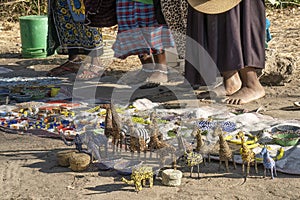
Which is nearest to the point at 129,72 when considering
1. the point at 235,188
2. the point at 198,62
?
the point at 198,62

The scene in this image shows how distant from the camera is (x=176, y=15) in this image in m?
5.28

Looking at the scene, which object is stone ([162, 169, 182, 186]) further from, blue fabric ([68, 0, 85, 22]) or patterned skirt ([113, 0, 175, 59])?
blue fabric ([68, 0, 85, 22])

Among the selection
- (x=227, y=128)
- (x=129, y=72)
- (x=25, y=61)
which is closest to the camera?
(x=227, y=128)

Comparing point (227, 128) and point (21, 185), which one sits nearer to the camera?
point (21, 185)

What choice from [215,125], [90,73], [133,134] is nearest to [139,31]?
[90,73]

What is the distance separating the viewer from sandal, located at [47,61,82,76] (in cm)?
633

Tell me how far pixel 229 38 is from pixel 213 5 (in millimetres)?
308

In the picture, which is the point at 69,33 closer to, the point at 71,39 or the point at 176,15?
the point at 71,39

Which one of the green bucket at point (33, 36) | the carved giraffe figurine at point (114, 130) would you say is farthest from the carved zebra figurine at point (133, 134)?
the green bucket at point (33, 36)

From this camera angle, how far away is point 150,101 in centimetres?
495

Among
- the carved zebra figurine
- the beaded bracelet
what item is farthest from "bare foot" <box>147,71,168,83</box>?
the carved zebra figurine

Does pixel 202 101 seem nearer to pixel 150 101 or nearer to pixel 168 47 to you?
pixel 150 101

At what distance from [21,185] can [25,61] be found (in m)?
4.03

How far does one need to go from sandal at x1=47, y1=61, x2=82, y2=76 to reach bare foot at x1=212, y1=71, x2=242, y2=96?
1.86m
